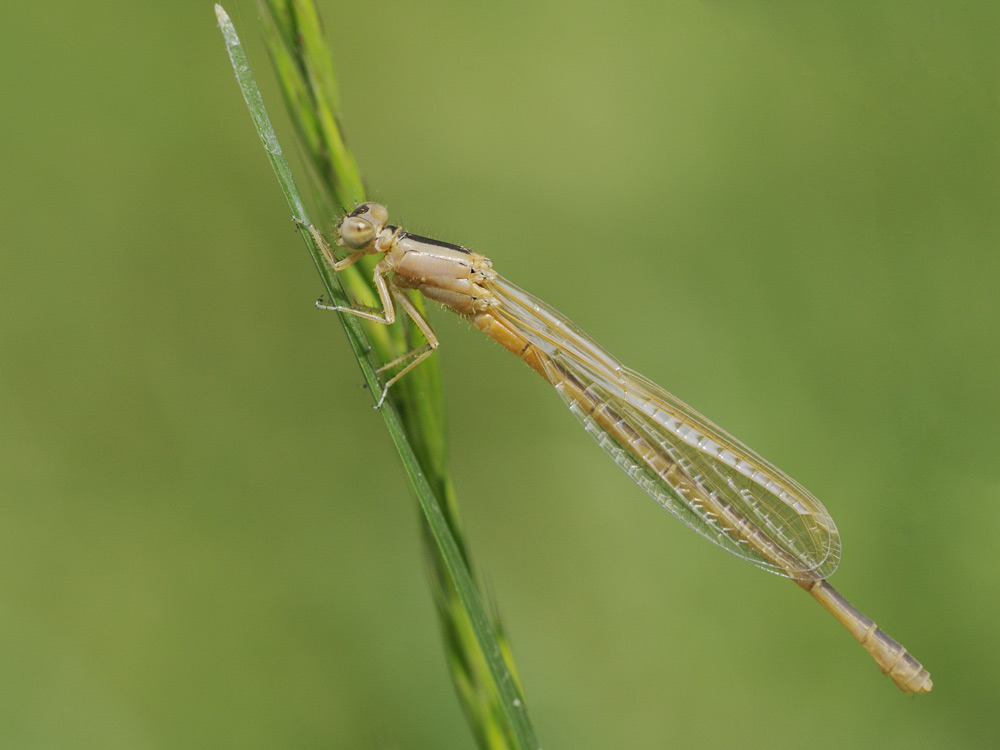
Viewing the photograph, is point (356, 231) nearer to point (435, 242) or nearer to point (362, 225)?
point (362, 225)

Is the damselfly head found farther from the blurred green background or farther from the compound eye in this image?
the blurred green background

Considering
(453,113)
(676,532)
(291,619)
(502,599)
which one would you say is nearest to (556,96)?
(453,113)

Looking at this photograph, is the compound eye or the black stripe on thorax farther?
the black stripe on thorax

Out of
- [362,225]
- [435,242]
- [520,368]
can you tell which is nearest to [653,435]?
[520,368]

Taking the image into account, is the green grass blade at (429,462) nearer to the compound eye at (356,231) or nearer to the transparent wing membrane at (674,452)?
the compound eye at (356,231)

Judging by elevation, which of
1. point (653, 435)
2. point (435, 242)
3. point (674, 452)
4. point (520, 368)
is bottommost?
point (674, 452)

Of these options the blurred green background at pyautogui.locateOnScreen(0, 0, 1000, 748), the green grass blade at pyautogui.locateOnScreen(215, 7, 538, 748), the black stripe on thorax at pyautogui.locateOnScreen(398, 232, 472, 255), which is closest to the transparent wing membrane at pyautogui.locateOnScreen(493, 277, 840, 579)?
the black stripe on thorax at pyautogui.locateOnScreen(398, 232, 472, 255)
